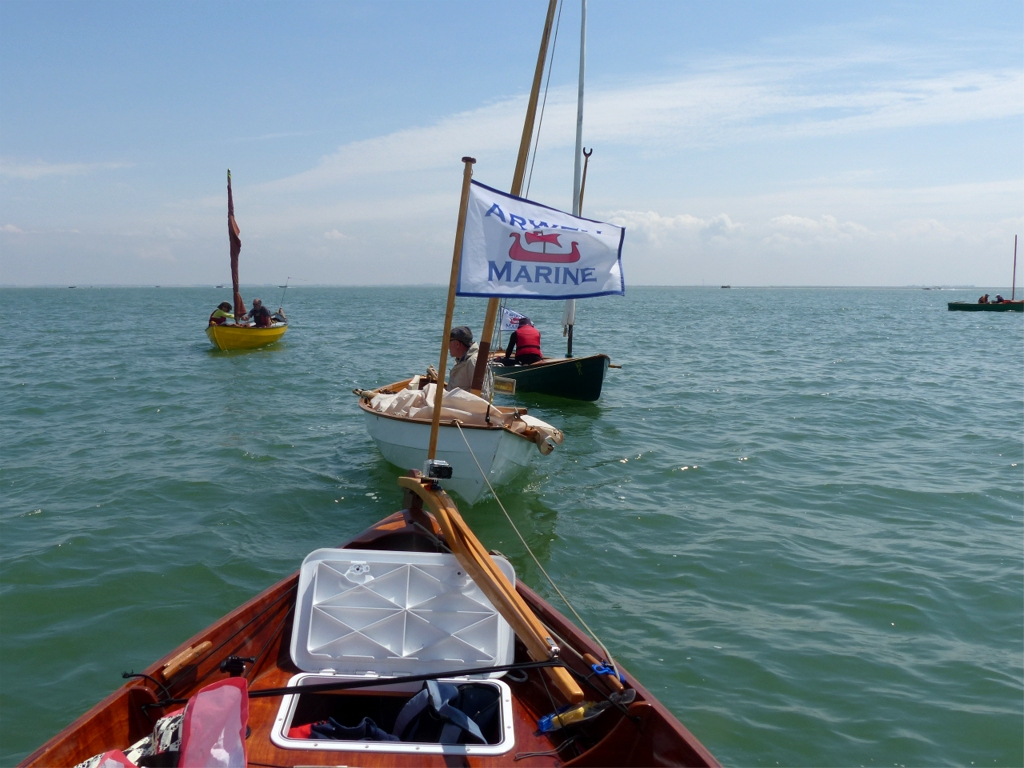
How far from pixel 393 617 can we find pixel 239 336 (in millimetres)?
25176

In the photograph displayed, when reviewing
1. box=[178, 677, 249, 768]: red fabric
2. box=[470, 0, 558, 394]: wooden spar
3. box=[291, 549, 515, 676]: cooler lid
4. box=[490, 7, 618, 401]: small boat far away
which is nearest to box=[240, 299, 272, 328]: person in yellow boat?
box=[490, 7, 618, 401]: small boat far away

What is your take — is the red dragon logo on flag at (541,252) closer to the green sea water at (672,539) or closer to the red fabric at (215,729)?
the green sea water at (672,539)

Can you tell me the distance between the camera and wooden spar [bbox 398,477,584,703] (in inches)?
165

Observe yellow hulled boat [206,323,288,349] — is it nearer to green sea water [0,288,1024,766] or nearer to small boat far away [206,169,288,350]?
small boat far away [206,169,288,350]

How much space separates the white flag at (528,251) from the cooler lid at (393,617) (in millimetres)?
2131

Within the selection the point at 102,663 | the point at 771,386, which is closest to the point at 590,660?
the point at 102,663

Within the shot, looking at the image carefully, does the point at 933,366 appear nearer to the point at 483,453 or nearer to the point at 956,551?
the point at 956,551

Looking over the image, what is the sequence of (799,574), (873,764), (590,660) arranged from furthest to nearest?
1. (799,574)
2. (873,764)
3. (590,660)

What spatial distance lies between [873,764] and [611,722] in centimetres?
240

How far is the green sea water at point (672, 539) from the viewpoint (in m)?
5.80

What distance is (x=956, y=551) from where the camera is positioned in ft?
28.0

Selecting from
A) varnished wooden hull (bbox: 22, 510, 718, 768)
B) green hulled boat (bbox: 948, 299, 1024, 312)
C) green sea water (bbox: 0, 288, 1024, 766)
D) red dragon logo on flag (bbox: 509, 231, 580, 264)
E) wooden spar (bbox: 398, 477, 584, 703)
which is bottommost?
green sea water (bbox: 0, 288, 1024, 766)

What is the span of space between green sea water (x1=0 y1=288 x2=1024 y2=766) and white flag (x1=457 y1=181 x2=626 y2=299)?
3.14 meters

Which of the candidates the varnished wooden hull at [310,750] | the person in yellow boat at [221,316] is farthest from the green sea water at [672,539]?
the person in yellow boat at [221,316]
